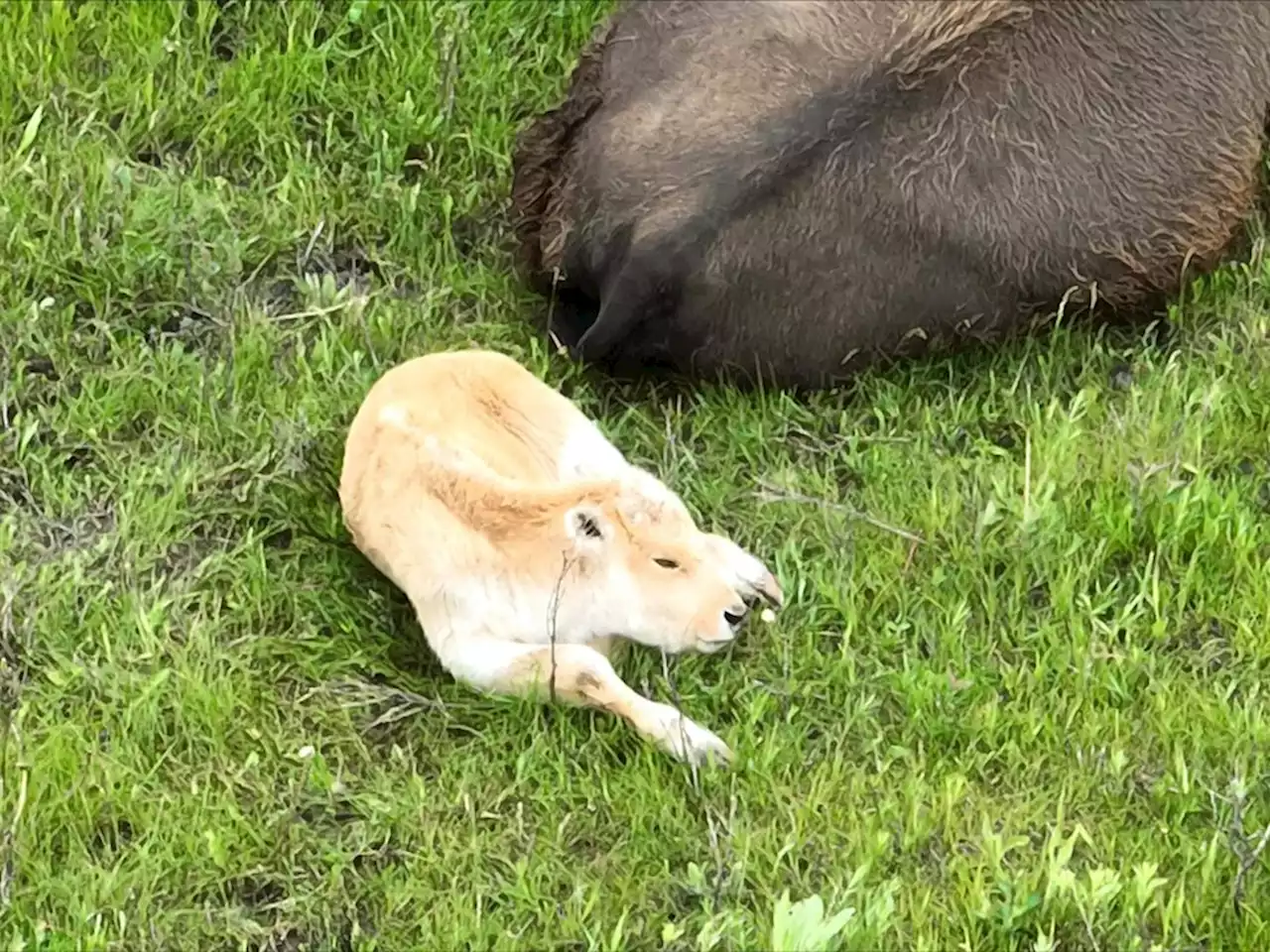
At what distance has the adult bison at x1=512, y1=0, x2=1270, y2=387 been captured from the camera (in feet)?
11.5

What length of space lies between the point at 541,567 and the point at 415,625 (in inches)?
14.4

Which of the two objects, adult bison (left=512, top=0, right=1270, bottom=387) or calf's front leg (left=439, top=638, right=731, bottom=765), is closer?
calf's front leg (left=439, top=638, right=731, bottom=765)

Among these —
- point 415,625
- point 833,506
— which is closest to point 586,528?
point 415,625

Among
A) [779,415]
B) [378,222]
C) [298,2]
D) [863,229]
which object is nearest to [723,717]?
[779,415]

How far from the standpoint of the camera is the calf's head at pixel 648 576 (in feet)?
9.64

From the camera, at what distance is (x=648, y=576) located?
2.94 m

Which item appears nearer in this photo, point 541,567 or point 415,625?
point 541,567

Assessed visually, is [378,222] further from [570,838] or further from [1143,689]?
[1143,689]

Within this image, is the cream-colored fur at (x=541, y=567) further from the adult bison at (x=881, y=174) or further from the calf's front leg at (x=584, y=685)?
the adult bison at (x=881, y=174)

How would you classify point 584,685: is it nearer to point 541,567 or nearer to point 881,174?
point 541,567

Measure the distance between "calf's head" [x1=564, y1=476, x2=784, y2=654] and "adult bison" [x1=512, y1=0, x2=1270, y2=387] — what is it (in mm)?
658

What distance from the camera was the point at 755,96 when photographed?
358 cm

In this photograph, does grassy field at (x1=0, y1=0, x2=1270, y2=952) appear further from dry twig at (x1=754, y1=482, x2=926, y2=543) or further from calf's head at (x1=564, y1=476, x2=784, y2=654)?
calf's head at (x1=564, y1=476, x2=784, y2=654)

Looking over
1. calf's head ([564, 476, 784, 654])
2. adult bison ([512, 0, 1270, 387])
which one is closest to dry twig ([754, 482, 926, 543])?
adult bison ([512, 0, 1270, 387])
